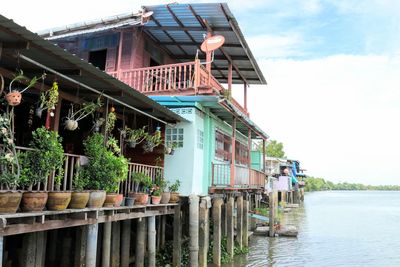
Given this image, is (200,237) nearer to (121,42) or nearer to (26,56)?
(26,56)

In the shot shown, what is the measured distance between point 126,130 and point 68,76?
10.4ft

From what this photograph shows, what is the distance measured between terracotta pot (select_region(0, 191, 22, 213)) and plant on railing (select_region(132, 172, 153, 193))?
387 cm

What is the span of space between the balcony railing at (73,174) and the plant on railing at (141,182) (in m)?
0.12

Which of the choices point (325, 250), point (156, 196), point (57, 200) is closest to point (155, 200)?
point (156, 196)

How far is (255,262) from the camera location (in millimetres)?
12766

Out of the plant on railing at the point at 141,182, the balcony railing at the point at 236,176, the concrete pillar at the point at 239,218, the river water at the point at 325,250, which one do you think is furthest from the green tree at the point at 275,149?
the plant on railing at the point at 141,182

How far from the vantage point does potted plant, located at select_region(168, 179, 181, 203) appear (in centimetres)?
971

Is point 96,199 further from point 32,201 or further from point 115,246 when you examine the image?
point 115,246

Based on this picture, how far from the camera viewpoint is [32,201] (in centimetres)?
507

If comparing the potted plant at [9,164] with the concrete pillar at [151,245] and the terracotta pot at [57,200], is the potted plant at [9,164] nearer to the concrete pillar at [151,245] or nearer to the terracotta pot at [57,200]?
the terracotta pot at [57,200]

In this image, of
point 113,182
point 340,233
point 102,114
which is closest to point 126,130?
point 102,114

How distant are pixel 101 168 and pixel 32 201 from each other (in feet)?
6.50

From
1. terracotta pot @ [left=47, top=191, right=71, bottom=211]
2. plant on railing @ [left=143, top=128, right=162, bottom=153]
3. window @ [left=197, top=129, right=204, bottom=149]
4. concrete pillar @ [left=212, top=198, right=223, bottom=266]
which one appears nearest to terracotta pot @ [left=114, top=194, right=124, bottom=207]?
terracotta pot @ [left=47, top=191, right=71, bottom=211]

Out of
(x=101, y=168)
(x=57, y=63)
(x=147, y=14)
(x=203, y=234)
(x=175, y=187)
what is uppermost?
(x=147, y=14)
